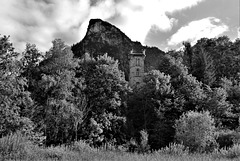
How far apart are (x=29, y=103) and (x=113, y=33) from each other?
75.4 metres

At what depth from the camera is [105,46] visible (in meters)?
98.1

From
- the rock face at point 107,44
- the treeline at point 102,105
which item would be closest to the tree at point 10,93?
the treeline at point 102,105

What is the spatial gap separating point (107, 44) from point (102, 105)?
66.3 meters

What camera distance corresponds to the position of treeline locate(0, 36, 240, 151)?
27812 millimetres

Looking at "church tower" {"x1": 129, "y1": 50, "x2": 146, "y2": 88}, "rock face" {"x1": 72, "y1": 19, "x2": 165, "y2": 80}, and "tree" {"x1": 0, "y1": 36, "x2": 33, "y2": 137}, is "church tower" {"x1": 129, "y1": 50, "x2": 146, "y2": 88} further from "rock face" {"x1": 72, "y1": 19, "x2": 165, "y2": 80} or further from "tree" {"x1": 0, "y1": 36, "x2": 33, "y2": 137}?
"tree" {"x1": 0, "y1": 36, "x2": 33, "y2": 137}

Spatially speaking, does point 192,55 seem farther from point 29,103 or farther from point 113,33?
point 113,33

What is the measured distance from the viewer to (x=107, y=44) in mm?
98500

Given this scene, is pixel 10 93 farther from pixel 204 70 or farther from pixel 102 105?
pixel 204 70

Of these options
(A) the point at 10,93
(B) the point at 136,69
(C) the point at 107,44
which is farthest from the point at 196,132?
(C) the point at 107,44

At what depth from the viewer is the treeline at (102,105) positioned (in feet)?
91.2

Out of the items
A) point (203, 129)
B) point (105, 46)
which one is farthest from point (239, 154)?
point (105, 46)

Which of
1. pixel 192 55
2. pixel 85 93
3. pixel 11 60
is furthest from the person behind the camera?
pixel 192 55

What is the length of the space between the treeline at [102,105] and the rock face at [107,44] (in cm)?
4481

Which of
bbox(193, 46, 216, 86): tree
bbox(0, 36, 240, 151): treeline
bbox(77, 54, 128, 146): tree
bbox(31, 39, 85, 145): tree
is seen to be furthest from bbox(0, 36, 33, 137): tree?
bbox(193, 46, 216, 86): tree
